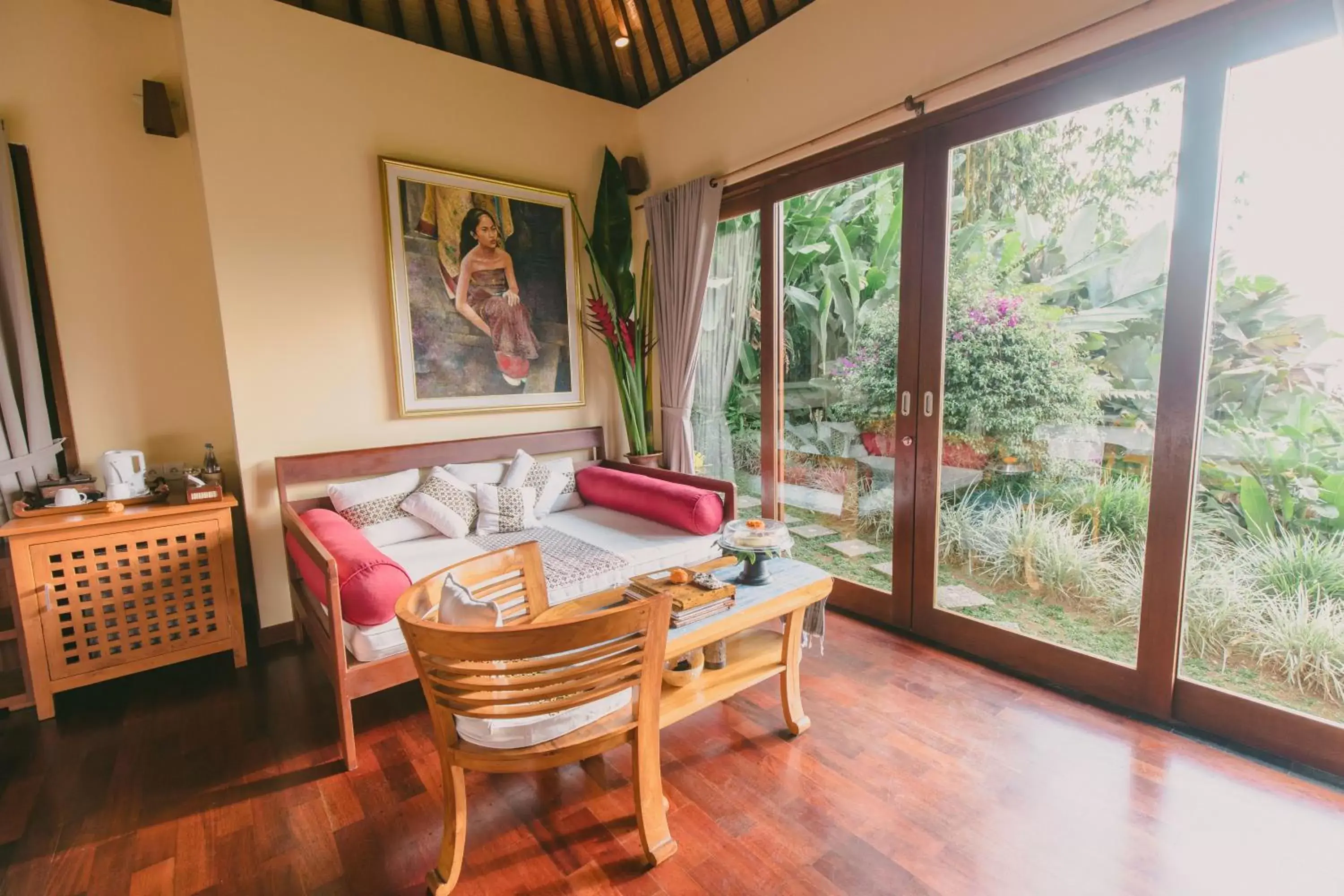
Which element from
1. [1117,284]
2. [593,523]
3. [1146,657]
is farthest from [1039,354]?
[593,523]

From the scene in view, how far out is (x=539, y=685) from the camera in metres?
1.32

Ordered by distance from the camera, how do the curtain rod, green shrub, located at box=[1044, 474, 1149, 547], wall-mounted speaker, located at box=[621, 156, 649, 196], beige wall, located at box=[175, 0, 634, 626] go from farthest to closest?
wall-mounted speaker, located at box=[621, 156, 649, 196], beige wall, located at box=[175, 0, 634, 626], green shrub, located at box=[1044, 474, 1149, 547], the curtain rod

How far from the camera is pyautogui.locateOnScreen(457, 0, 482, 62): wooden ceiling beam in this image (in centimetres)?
342

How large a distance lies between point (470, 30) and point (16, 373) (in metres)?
2.84

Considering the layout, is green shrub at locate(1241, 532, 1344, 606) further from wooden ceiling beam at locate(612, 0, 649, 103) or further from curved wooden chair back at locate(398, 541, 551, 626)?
wooden ceiling beam at locate(612, 0, 649, 103)

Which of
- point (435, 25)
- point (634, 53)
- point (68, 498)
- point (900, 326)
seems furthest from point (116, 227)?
point (900, 326)

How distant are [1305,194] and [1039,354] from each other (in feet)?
2.80

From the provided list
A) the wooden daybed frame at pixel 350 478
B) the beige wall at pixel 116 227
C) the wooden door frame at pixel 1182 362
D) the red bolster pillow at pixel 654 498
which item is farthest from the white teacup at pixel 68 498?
the wooden door frame at pixel 1182 362

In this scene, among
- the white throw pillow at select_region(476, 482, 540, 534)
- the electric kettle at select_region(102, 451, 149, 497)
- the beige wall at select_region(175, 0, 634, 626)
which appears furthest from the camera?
the white throw pillow at select_region(476, 482, 540, 534)

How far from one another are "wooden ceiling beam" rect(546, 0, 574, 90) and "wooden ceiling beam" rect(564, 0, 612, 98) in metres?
0.08

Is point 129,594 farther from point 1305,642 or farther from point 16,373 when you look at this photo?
point 1305,642

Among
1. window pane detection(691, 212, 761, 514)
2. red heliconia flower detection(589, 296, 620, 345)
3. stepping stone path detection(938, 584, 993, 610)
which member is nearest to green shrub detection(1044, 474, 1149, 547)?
stepping stone path detection(938, 584, 993, 610)

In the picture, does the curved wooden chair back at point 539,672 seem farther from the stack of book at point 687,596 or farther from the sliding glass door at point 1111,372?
the sliding glass door at point 1111,372

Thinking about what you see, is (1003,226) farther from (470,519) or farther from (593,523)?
(470,519)
